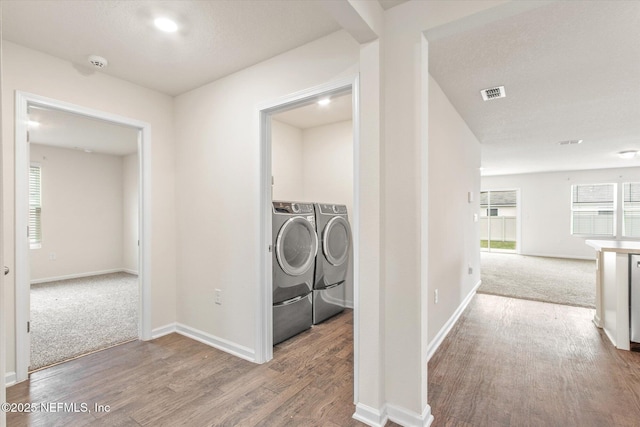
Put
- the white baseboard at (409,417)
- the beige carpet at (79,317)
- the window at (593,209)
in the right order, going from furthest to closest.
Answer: the window at (593,209) < the beige carpet at (79,317) < the white baseboard at (409,417)

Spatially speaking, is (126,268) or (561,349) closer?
(561,349)

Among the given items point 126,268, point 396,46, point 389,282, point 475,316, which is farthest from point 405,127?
point 126,268

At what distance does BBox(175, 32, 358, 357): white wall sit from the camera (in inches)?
96.1

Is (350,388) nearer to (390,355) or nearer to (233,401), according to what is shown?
(390,355)

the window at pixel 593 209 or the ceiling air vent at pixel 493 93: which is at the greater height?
the ceiling air vent at pixel 493 93

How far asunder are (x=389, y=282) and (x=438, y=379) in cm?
102

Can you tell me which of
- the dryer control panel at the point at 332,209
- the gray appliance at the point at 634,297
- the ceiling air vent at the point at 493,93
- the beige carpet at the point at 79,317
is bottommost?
the beige carpet at the point at 79,317

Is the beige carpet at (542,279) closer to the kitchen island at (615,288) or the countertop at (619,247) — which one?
the kitchen island at (615,288)

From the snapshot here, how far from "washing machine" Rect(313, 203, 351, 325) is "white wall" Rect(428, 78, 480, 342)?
3.78 feet

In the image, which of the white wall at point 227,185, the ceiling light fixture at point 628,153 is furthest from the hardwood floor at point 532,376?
the ceiling light fixture at point 628,153

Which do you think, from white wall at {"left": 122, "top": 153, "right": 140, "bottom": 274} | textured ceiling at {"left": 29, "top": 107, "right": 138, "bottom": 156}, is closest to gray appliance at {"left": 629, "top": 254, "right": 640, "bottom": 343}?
textured ceiling at {"left": 29, "top": 107, "right": 138, "bottom": 156}

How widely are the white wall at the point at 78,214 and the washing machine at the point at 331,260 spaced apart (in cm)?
496

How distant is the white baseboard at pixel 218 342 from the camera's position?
2.65 meters

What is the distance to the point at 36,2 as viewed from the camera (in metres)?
1.89
